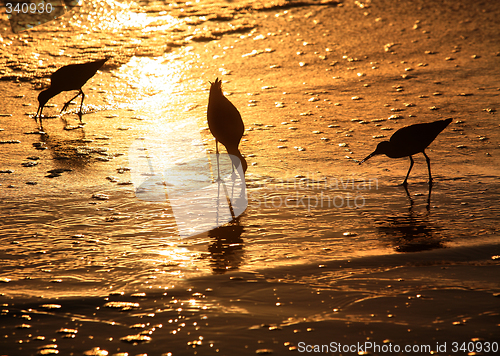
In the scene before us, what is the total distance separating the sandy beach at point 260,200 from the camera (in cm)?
238

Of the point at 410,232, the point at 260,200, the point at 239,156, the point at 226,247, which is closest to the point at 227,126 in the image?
the point at 239,156

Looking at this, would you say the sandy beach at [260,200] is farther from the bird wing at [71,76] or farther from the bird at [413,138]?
the bird wing at [71,76]

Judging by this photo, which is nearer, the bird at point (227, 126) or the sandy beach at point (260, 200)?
the sandy beach at point (260, 200)

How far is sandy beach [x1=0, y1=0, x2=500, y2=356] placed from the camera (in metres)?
2.38

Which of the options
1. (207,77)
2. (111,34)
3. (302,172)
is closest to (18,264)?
(302,172)

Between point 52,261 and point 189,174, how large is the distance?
1.69 meters

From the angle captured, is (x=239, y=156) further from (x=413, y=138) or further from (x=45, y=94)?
(x=45, y=94)

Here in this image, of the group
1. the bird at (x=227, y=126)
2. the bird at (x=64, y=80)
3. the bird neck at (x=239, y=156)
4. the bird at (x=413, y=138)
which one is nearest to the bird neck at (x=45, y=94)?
the bird at (x=64, y=80)

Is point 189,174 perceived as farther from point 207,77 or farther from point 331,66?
point 331,66

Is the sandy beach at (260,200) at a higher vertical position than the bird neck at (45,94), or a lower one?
lower

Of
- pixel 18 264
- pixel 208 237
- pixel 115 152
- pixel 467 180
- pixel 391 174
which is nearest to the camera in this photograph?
pixel 18 264

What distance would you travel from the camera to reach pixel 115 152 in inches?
190

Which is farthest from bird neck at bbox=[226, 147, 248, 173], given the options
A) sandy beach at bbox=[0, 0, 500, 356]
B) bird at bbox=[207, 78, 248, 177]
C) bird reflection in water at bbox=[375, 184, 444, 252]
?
bird reflection in water at bbox=[375, 184, 444, 252]

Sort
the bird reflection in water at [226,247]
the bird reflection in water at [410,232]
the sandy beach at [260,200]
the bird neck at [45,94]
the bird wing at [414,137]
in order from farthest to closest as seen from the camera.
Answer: the bird neck at [45,94] < the bird wing at [414,137] < the bird reflection in water at [410,232] < the bird reflection in water at [226,247] < the sandy beach at [260,200]
